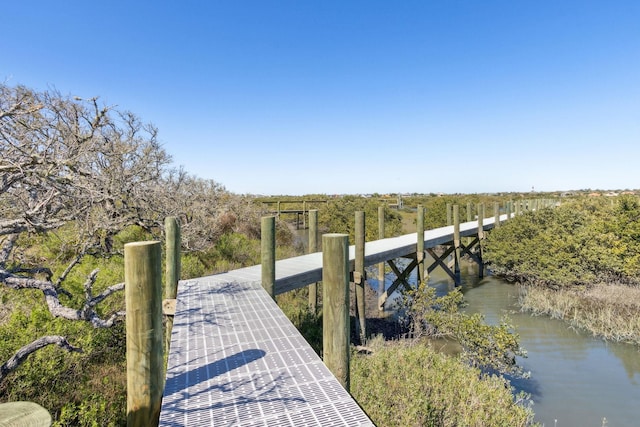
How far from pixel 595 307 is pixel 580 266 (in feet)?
6.65

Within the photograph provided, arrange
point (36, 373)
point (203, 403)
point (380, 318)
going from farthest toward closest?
point (380, 318), point (36, 373), point (203, 403)

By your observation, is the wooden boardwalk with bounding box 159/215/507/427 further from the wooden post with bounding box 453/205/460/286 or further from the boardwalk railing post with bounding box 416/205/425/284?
the wooden post with bounding box 453/205/460/286

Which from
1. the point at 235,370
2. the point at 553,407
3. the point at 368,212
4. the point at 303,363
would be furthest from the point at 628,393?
the point at 368,212

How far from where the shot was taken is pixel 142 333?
2367mm

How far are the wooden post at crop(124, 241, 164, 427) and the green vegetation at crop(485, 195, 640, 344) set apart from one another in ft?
35.8

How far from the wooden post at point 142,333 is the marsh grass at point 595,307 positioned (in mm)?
10881

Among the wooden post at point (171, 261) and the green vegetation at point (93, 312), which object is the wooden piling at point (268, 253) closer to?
the wooden post at point (171, 261)

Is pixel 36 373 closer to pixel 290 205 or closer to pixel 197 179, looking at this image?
pixel 197 179

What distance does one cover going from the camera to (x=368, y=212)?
23.7 m

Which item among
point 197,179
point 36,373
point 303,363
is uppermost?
point 197,179

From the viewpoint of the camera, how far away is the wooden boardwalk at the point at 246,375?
81.3 inches

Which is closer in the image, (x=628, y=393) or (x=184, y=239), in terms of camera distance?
(x=628, y=393)

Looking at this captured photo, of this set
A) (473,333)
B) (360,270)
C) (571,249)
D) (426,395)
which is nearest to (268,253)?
(426,395)

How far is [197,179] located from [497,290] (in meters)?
13.9
